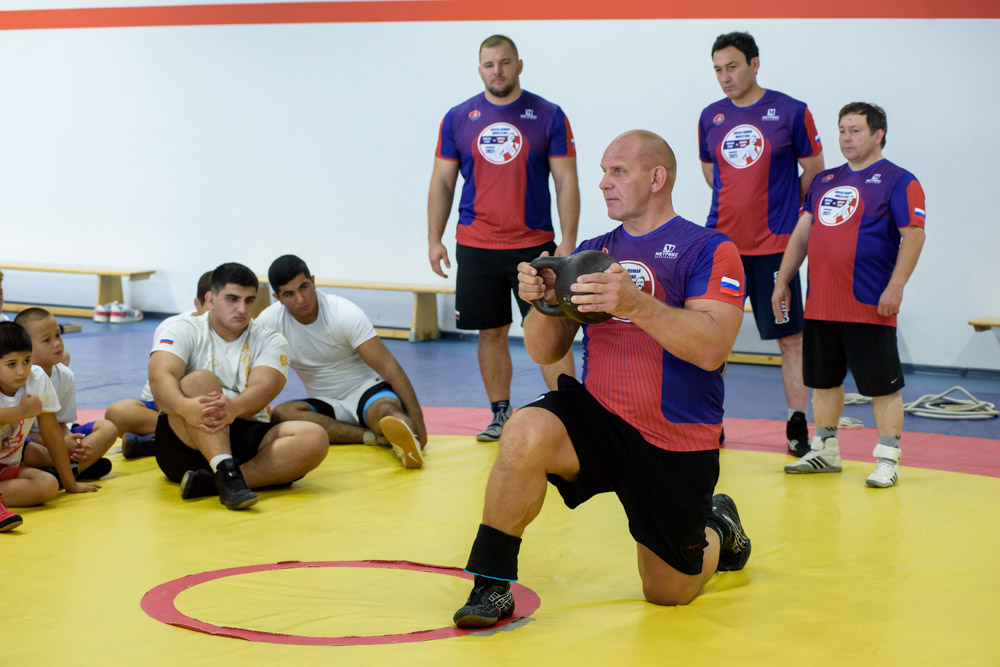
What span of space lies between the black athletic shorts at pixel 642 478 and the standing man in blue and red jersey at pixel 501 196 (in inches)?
92.4

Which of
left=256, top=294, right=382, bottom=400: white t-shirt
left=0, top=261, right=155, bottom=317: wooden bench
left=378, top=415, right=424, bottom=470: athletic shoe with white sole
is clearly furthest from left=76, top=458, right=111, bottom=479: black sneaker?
left=0, top=261, right=155, bottom=317: wooden bench

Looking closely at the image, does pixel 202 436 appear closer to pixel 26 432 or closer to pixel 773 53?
pixel 26 432

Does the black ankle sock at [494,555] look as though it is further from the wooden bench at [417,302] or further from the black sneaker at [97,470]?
the wooden bench at [417,302]

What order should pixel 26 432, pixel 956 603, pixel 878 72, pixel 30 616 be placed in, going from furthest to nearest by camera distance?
pixel 878 72, pixel 26 432, pixel 956 603, pixel 30 616

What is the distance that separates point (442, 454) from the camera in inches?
188

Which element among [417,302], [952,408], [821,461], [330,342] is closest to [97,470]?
[330,342]

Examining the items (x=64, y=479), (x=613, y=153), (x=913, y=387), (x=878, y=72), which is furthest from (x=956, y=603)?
(x=878, y=72)

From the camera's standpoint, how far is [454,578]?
120 inches

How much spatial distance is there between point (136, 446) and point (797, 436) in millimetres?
3004

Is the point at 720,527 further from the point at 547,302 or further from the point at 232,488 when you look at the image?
the point at 232,488

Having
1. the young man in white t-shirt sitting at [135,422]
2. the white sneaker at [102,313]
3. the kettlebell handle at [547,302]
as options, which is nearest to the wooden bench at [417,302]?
the white sneaker at [102,313]

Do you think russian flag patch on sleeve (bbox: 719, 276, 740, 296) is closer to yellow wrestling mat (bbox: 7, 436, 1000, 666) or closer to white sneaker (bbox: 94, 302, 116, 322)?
yellow wrestling mat (bbox: 7, 436, 1000, 666)

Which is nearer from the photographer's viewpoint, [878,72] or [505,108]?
[505,108]

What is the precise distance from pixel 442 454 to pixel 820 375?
5.59 feet
